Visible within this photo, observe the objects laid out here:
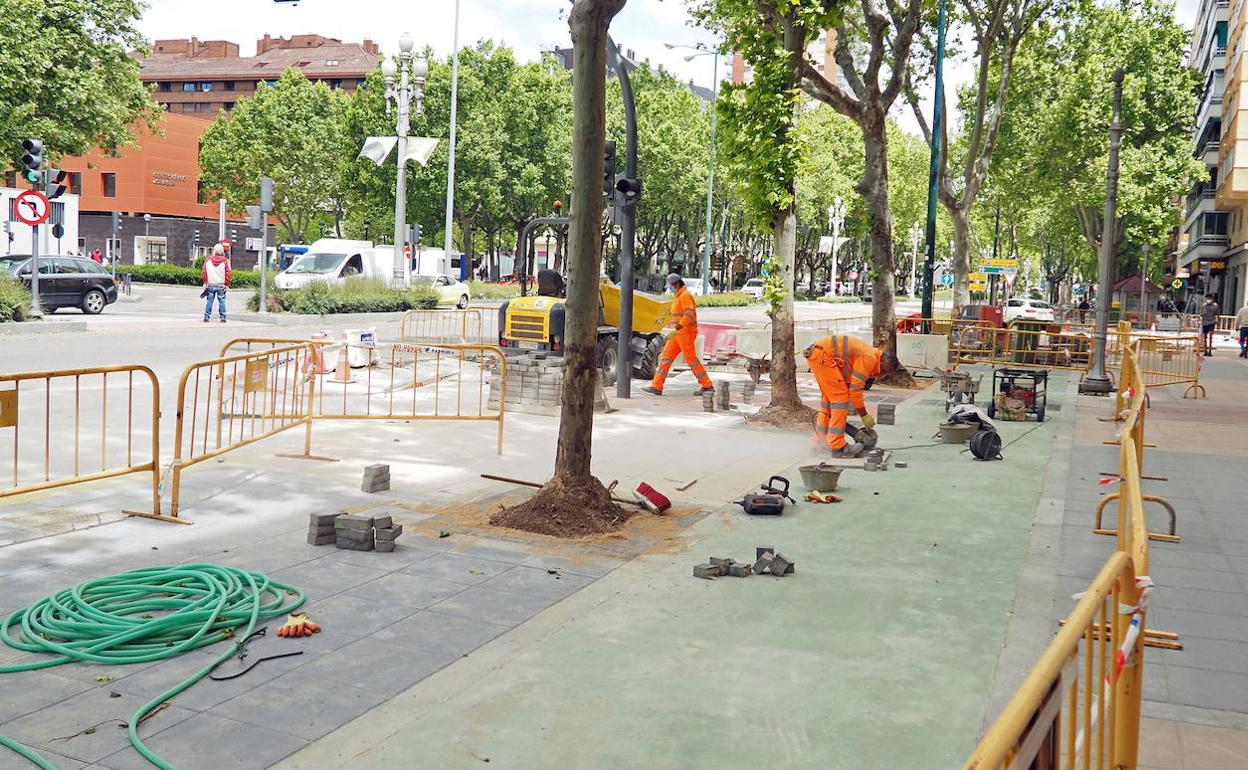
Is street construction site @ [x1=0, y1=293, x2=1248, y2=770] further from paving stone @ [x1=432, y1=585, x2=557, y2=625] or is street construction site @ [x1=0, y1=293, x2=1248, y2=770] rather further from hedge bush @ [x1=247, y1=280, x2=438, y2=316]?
hedge bush @ [x1=247, y1=280, x2=438, y2=316]

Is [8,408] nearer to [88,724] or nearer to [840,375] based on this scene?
[88,724]

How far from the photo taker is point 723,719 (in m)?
4.69

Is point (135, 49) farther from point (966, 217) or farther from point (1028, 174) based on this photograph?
point (1028, 174)

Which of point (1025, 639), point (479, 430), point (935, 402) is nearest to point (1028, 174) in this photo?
point (935, 402)

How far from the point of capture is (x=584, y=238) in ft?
27.8

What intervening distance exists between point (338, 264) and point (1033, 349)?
73.6 ft

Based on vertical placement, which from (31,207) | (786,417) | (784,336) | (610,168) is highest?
(610,168)

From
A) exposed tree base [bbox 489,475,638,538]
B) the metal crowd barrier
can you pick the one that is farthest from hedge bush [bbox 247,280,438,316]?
the metal crowd barrier

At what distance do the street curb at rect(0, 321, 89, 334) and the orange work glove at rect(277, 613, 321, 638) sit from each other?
64.4 ft

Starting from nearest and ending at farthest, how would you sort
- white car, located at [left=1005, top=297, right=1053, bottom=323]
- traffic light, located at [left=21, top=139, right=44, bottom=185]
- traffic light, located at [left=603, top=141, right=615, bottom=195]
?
traffic light, located at [left=603, top=141, right=615, bottom=195]
traffic light, located at [left=21, top=139, right=44, bottom=185]
white car, located at [left=1005, top=297, right=1053, bottom=323]

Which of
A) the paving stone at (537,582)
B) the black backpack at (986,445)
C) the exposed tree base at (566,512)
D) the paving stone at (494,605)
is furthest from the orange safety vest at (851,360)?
the paving stone at (494,605)

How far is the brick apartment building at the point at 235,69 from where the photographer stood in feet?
344

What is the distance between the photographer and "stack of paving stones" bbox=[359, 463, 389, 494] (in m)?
9.14

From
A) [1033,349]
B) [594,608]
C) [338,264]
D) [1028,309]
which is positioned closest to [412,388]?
[594,608]
